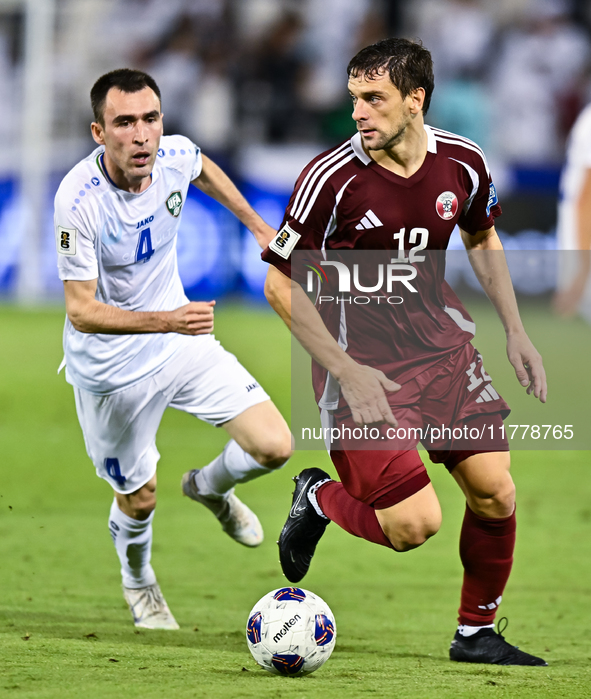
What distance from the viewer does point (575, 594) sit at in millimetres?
5871

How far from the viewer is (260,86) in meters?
17.1

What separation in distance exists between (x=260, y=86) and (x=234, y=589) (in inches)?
488

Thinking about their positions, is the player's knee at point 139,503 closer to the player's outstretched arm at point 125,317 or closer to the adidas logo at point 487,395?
the player's outstretched arm at point 125,317

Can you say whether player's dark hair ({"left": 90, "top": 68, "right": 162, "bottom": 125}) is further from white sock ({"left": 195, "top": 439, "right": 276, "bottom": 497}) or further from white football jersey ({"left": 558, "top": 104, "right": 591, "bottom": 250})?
white football jersey ({"left": 558, "top": 104, "right": 591, "bottom": 250})

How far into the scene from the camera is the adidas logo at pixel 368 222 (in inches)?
169

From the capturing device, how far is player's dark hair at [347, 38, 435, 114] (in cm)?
423

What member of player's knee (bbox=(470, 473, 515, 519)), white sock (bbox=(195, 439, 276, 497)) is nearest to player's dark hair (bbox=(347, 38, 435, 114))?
player's knee (bbox=(470, 473, 515, 519))

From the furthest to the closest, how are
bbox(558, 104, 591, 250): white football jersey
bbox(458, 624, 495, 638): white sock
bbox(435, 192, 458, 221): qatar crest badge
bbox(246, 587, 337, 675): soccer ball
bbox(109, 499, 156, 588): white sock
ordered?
1. bbox(558, 104, 591, 250): white football jersey
2. bbox(109, 499, 156, 588): white sock
3. bbox(458, 624, 495, 638): white sock
4. bbox(435, 192, 458, 221): qatar crest badge
5. bbox(246, 587, 337, 675): soccer ball

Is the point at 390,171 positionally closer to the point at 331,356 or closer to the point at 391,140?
the point at 391,140

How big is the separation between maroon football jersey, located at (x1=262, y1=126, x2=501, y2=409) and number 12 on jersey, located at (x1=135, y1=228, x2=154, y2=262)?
98cm

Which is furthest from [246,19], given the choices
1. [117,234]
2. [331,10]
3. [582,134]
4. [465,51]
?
[117,234]

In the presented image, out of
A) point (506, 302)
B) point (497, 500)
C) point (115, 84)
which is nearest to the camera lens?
point (497, 500)

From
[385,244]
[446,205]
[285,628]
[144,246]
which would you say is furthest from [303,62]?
[285,628]

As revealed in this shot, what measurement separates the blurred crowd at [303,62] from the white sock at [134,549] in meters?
11.8
